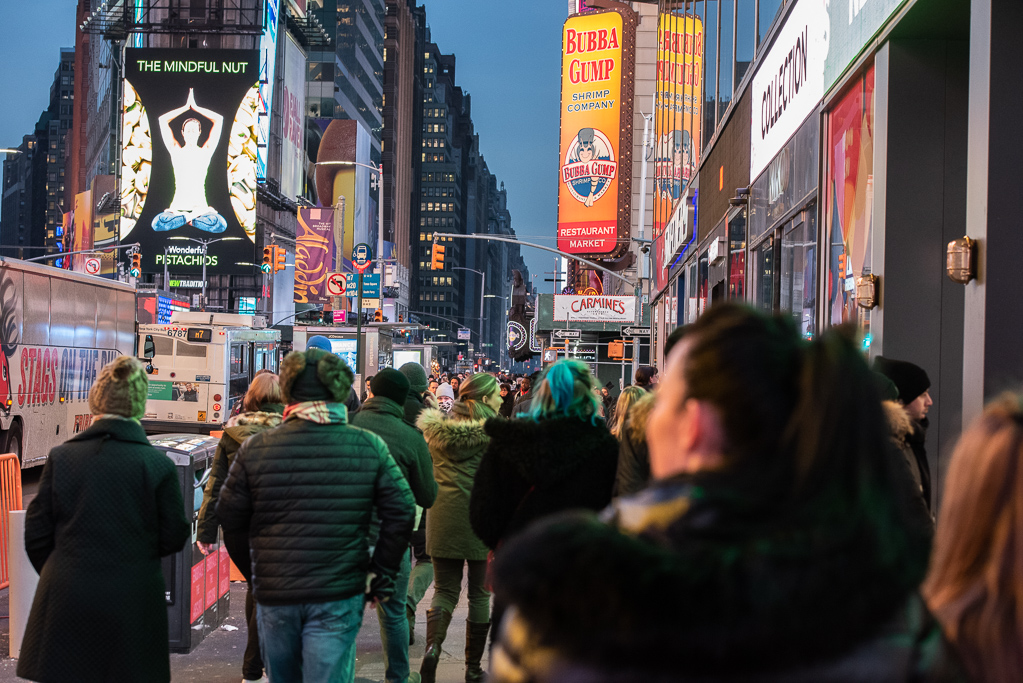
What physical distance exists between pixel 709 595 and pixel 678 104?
23.8 meters

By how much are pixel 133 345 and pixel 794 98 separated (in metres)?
19.7

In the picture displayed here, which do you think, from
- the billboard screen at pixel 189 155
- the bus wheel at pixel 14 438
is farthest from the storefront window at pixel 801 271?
the billboard screen at pixel 189 155

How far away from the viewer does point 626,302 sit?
109 feet

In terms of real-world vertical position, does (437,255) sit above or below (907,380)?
above

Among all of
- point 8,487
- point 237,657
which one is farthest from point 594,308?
point 237,657

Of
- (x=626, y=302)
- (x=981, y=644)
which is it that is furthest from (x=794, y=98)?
(x=626, y=302)

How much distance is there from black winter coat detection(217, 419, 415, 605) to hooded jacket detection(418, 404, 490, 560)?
1.83 meters

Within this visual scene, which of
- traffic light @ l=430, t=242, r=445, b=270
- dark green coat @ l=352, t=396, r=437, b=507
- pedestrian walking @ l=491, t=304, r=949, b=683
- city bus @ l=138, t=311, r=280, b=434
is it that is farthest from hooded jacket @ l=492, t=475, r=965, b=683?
traffic light @ l=430, t=242, r=445, b=270

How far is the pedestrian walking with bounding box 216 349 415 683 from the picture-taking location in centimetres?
464

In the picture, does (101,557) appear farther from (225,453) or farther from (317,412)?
(225,453)

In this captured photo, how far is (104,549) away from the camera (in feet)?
15.4

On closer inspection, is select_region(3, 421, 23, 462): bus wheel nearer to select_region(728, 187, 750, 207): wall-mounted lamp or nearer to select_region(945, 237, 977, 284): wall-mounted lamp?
select_region(728, 187, 750, 207): wall-mounted lamp

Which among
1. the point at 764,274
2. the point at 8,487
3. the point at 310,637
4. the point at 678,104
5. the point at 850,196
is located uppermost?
the point at 678,104

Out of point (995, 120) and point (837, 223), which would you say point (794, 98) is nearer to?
point (837, 223)
